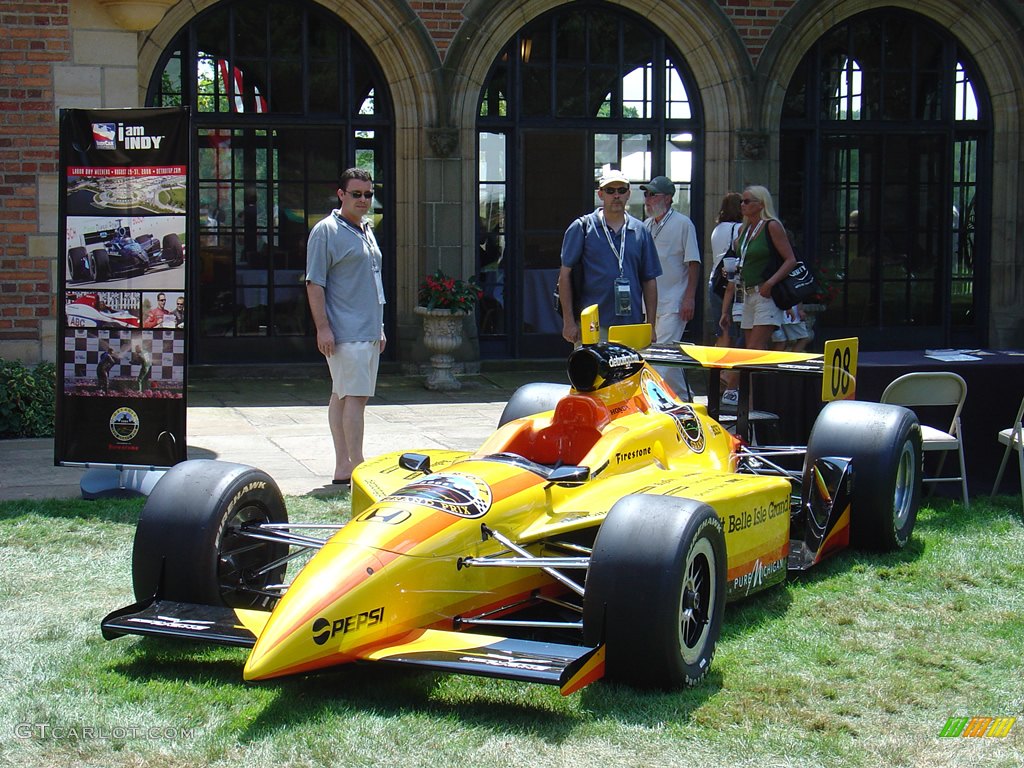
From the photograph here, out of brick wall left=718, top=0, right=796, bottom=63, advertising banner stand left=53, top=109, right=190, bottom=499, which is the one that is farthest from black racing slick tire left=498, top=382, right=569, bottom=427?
brick wall left=718, top=0, right=796, bottom=63

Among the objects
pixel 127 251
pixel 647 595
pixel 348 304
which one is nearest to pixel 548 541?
pixel 647 595

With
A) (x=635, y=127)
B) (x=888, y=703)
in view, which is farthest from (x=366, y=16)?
(x=888, y=703)

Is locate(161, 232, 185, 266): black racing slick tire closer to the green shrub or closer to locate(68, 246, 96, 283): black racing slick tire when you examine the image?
locate(68, 246, 96, 283): black racing slick tire

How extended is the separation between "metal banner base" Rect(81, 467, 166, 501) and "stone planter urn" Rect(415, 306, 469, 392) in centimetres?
468

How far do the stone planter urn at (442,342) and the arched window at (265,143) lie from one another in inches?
54.0

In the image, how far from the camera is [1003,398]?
820 centimetres

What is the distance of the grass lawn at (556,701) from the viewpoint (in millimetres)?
4230

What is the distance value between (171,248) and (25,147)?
4497 mm

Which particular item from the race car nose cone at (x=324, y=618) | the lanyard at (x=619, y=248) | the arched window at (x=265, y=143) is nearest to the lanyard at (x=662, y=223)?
the lanyard at (x=619, y=248)

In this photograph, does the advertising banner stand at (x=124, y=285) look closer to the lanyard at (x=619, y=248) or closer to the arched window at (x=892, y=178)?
the lanyard at (x=619, y=248)

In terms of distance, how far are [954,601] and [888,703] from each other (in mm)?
1405

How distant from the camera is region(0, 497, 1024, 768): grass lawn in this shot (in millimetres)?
4230

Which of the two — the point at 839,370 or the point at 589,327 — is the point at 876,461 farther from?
the point at 589,327

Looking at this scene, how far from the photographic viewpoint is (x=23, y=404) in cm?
A: 987
